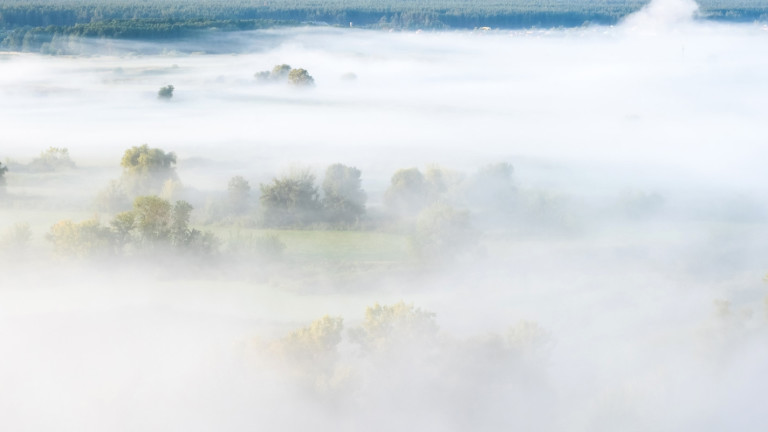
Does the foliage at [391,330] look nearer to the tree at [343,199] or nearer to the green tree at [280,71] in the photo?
the tree at [343,199]

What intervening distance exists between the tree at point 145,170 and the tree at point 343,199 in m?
3.24

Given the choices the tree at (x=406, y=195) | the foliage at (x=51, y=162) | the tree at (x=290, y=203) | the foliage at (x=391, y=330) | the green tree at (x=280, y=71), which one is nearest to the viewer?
the foliage at (x=391, y=330)

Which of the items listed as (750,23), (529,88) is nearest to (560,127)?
(529,88)

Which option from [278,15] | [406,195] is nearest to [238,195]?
[406,195]

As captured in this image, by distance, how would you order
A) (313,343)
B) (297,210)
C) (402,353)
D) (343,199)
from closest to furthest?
(313,343) < (402,353) < (297,210) < (343,199)

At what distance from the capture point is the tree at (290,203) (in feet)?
55.9

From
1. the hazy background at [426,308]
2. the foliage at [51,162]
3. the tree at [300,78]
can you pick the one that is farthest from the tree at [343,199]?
the tree at [300,78]

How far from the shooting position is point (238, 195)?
18.2 m

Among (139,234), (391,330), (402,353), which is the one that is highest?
(139,234)

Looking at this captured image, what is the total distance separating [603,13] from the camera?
263ft

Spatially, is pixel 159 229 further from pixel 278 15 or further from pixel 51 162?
pixel 278 15

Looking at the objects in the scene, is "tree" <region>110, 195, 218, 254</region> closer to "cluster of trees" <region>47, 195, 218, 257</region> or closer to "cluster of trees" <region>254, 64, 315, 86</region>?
"cluster of trees" <region>47, 195, 218, 257</region>

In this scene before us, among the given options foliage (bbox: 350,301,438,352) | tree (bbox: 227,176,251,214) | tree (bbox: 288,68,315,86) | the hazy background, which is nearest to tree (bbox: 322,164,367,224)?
the hazy background

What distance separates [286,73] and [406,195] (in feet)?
99.6
